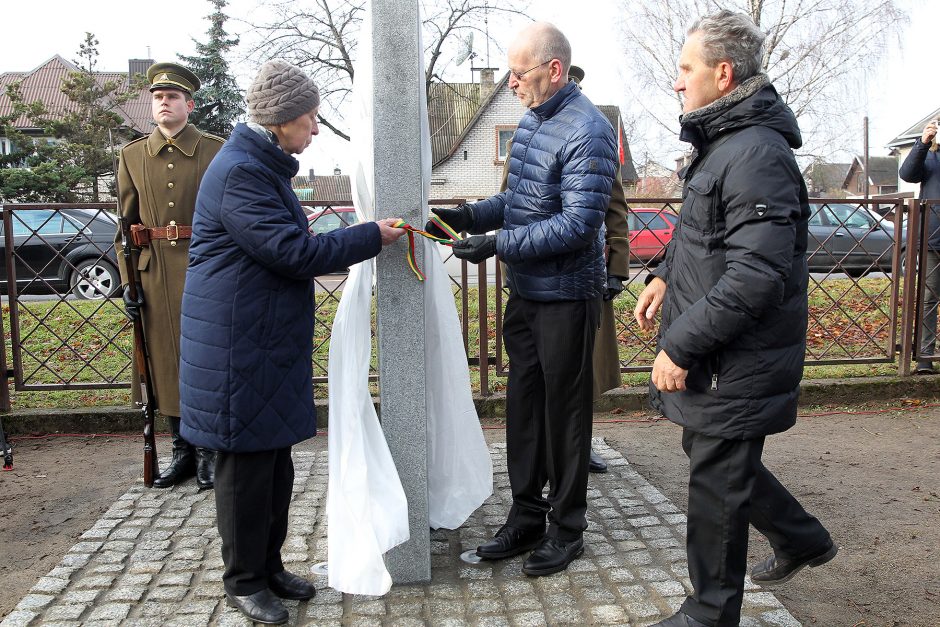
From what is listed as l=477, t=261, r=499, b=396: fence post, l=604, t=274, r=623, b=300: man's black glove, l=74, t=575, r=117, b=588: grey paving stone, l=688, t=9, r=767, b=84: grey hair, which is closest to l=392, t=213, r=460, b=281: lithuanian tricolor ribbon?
l=688, t=9, r=767, b=84: grey hair

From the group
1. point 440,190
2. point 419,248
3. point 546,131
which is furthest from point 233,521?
point 440,190

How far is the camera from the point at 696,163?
2555 millimetres

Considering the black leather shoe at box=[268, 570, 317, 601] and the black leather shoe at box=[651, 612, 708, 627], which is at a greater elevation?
the black leather shoe at box=[651, 612, 708, 627]

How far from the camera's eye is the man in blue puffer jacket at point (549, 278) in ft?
9.95

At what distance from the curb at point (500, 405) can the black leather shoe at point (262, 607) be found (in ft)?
6.61

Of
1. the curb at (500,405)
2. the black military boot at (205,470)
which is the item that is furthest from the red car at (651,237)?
the black military boot at (205,470)

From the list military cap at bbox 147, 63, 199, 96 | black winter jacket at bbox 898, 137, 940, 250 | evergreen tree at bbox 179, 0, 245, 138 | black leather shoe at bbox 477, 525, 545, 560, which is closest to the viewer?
black leather shoe at bbox 477, 525, 545, 560

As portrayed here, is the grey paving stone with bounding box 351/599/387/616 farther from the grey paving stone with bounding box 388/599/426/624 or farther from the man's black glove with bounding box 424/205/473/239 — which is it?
the man's black glove with bounding box 424/205/473/239

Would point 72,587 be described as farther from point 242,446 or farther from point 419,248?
point 419,248

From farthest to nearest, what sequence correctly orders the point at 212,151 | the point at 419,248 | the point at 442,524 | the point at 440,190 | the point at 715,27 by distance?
the point at 440,190, the point at 212,151, the point at 442,524, the point at 419,248, the point at 715,27

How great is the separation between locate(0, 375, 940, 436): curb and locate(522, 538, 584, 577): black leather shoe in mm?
2028

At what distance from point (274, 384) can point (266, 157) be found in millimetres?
795

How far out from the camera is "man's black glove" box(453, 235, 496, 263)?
301cm

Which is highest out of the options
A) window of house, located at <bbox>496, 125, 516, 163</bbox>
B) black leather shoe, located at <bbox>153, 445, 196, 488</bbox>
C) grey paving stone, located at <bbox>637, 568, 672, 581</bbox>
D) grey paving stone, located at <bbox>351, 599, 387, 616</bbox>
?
window of house, located at <bbox>496, 125, 516, 163</bbox>
